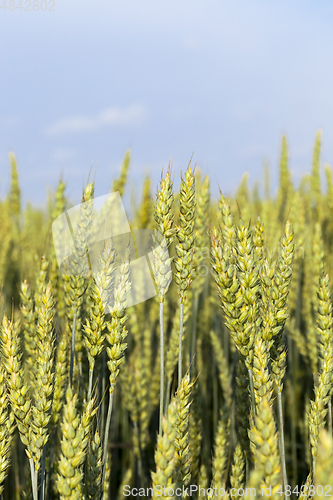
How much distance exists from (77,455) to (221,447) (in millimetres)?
564

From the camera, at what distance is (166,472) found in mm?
739

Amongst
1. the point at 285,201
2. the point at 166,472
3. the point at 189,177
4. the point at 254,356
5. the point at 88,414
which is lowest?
the point at 166,472

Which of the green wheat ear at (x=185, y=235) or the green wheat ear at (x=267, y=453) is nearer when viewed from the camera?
the green wheat ear at (x=267, y=453)

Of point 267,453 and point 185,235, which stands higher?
point 185,235

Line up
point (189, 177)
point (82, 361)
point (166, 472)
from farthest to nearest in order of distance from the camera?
point (82, 361), point (189, 177), point (166, 472)

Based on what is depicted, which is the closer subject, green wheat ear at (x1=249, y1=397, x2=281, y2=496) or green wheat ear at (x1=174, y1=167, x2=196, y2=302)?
green wheat ear at (x1=249, y1=397, x2=281, y2=496)

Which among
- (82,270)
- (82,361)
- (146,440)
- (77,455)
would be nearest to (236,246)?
(82,270)

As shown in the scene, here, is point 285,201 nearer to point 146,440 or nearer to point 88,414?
point 146,440

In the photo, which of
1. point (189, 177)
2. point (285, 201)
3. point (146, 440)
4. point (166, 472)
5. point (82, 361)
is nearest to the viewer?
point (166, 472)

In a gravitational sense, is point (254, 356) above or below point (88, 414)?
above

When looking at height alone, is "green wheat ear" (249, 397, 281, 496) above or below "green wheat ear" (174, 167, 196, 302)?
below

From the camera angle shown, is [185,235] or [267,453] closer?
[267,453]

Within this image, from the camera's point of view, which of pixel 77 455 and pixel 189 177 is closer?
pixel 77 455

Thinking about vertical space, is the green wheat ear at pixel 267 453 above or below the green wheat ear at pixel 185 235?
below
